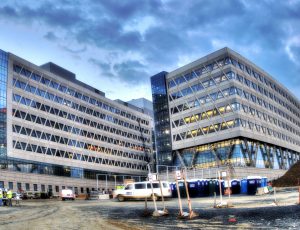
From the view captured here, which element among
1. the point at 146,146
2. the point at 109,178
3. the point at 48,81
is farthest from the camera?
Answer: the point at 146,146

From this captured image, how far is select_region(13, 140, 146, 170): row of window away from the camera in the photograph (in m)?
79.3

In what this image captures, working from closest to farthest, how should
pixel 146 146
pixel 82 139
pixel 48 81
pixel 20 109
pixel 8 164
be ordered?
pixel 8 164 → pixel 20 109 → pixel 48 81 → pixel 82 139 → pixel 146 146

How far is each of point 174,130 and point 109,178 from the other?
2547 cm

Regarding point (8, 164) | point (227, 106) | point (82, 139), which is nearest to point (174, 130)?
point (227, 106)

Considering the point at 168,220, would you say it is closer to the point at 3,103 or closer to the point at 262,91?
the point at 3,103

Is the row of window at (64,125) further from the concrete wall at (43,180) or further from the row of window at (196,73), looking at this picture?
the row of window at (196,73)

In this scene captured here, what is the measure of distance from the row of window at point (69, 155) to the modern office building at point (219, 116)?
17.2m

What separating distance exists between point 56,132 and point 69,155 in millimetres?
6759

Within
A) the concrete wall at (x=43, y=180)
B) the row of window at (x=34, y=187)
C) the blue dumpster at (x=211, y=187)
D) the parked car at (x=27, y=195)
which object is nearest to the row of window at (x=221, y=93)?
the concrete wall at (x=43, y=180)

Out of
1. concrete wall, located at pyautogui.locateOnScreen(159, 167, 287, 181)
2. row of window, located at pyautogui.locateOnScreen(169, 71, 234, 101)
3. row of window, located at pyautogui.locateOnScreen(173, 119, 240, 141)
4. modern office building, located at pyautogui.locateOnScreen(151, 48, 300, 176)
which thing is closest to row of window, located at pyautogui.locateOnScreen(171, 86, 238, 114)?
modern office building, located at pyautogui.locateOnScreen(151, 48, 300, 176)

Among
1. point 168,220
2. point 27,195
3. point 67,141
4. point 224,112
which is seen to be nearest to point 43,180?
point 67,141

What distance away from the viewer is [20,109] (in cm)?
8012

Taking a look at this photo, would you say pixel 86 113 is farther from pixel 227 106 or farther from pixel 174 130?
pixel 227 106

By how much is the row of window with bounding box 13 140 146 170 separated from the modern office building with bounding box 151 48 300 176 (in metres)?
17.2
